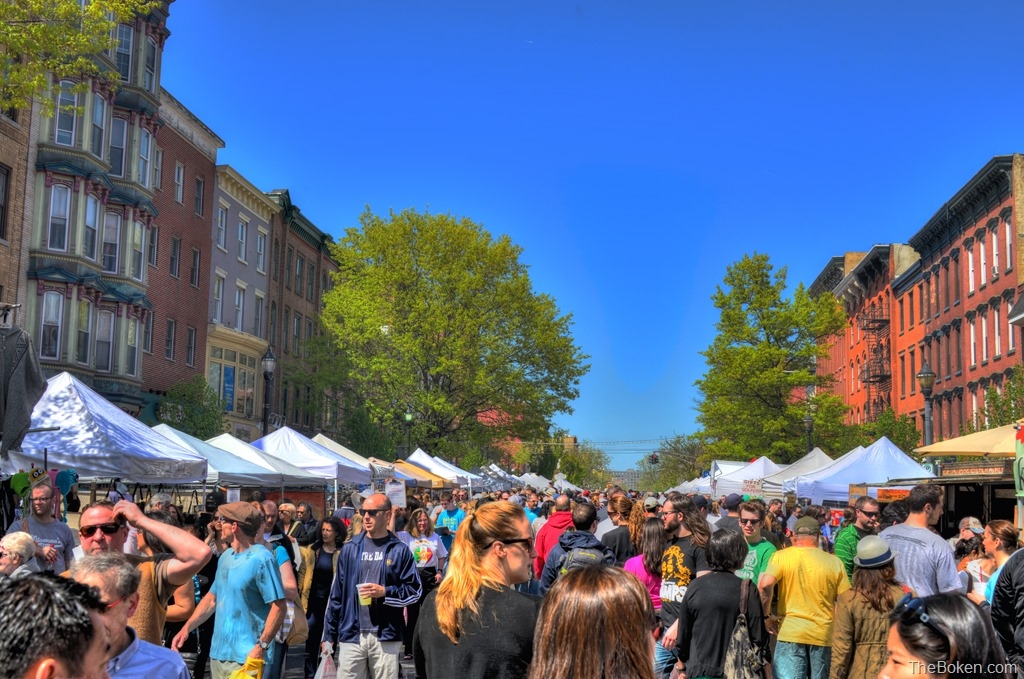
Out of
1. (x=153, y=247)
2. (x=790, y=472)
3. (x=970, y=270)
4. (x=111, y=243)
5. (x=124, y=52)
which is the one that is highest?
(x=124, y=52)

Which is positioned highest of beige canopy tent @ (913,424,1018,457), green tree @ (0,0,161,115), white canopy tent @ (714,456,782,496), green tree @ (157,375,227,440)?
green tree @ (0,0,161,115)

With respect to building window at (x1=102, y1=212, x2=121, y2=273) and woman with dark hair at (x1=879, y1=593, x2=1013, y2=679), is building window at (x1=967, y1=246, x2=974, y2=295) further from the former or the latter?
woman with dark hair at (x1=879, y1=593, x2=1013, y2=679)

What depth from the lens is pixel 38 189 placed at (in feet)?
98.5

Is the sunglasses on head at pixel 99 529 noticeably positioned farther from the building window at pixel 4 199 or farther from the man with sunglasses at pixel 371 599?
the building window at pixel 4 199

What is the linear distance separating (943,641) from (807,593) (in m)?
5.34

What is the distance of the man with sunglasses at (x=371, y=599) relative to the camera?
26.4 ft

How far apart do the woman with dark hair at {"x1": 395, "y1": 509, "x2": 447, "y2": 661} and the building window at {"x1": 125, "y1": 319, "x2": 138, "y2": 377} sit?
73.3 ft

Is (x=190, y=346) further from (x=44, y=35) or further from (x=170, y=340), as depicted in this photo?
(x=44, y=35)

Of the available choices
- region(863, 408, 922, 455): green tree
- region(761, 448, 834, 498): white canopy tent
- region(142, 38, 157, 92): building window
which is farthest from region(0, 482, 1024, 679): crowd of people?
region(863, 408, 922, 455): green tree

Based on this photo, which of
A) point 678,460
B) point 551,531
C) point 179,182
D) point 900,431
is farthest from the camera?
point 678,460

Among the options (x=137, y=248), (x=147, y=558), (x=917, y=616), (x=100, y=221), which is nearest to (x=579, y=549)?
(x=147, y=558)

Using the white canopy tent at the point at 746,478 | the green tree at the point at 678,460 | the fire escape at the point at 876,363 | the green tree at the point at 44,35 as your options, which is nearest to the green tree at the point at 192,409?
the white canopy tent at the point at 746,478

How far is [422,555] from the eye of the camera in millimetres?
13531

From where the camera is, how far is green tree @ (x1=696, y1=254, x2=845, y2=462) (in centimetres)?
5103
